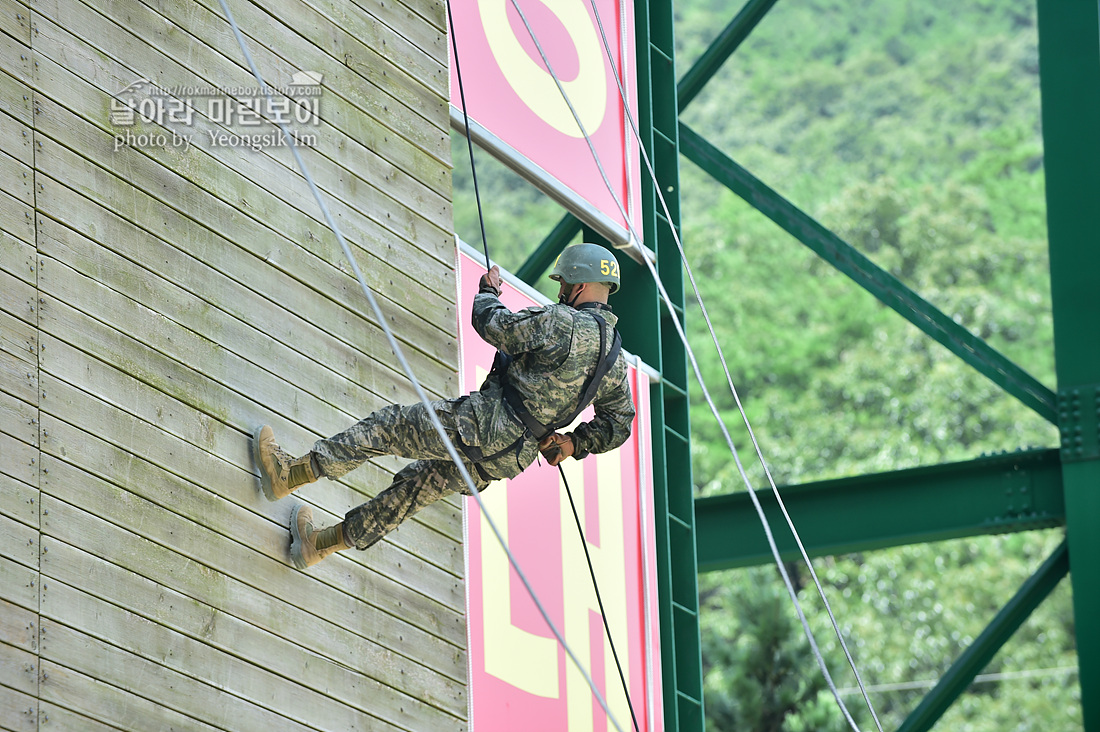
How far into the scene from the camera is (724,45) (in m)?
13.5

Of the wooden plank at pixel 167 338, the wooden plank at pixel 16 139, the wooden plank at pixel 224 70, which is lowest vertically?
the wooden plank at pixel 167 338

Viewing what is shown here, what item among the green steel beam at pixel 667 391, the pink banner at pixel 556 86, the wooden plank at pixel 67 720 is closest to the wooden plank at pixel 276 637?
the wooden plank at pixel 67 720

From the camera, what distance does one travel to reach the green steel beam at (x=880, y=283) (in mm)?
11398

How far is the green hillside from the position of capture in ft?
90.4

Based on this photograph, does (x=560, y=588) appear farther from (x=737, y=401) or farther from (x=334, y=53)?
(x=334, y=53)

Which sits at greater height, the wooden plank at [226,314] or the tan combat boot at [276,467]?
the wooden plank at [226,314]

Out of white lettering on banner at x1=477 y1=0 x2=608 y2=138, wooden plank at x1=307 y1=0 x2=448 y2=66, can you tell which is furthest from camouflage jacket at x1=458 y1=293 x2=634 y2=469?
white lettering on banner at x1=477 y1=0 x2=608 y2=138

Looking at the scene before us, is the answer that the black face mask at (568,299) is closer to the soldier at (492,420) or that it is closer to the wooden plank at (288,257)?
the soldier at (492,420)

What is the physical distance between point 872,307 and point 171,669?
2903 cm

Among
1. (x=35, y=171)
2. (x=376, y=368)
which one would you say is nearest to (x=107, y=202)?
(x=35, y=171)

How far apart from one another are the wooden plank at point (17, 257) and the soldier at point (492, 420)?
4.27ft

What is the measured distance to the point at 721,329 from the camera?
3506 cm

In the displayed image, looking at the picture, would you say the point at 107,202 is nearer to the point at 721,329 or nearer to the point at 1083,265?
the point at 1083,265

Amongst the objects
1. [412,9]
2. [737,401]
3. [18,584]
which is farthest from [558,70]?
[18,584]
